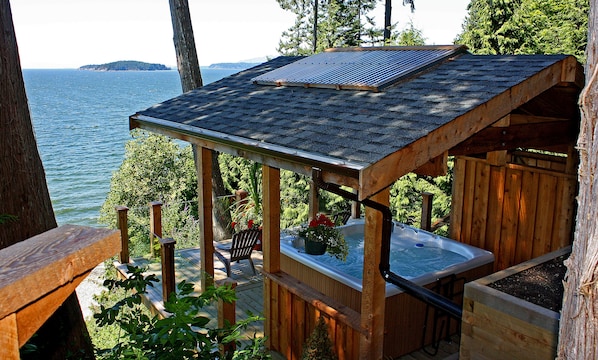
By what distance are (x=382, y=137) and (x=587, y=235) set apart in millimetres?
1895

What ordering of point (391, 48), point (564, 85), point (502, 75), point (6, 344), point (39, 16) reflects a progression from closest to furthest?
1. point (6, 344)
2. point (502, 75)
3. point (564, 85)
4. point (391, 48)
5. point (39, 16)

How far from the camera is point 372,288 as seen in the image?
13.6 ft

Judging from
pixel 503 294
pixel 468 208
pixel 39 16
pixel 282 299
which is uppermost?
pixel 39 16

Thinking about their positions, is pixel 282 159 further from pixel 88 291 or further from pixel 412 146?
pixel 88 291

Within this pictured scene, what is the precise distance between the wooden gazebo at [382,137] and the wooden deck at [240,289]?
0.49m

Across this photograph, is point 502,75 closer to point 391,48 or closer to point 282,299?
point 391,48

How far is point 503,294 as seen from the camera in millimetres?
3160

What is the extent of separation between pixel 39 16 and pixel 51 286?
82.2 metres

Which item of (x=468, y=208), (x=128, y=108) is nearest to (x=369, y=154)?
(x=468, y=208)

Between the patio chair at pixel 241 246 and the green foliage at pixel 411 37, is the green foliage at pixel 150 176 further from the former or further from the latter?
the green foliage at pixel 411 37

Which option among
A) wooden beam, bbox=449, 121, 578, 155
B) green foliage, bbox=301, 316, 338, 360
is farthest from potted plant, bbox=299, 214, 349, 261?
wooden beam, bbox=449, 121, 578, 155

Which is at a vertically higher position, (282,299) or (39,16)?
(39,16)

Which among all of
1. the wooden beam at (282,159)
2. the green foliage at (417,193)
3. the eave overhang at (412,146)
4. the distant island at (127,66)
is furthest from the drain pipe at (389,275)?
the distant island at (127,66)

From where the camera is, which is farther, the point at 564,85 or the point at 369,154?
the point at 564,85
